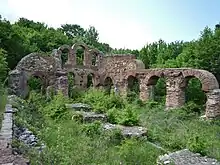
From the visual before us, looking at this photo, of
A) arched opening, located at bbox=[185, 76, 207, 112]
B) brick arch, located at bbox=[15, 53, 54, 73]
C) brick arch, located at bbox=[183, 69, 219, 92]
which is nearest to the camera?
brick arch, located at bbox=[183, 69, 219, 92]

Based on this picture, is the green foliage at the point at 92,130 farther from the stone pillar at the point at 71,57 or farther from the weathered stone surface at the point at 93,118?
the stone pillar at the point at 71,57

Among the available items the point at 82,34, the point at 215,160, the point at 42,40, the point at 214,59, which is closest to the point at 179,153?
the point at 215,160

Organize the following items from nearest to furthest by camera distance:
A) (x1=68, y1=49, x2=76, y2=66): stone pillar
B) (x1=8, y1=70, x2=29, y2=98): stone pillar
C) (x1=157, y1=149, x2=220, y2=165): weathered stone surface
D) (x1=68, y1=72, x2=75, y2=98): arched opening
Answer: (x1=157, y1=149, x2=220, y2=165): weathered stone surface < (x1=8, y1=70, x2=29, y2=98): stone pillar < (x1=68, y1=72, x2=75, y2=98): arched opening < (x1=68, y1=49, x2=76, y2=66): stone pillar

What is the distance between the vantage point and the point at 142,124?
13.8 meters

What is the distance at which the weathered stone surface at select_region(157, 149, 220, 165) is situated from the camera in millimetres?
8180

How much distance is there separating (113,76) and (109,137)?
15400mm

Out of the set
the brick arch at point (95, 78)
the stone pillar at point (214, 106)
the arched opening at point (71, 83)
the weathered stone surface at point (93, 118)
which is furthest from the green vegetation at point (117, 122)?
the brick arch at point (95, 78)

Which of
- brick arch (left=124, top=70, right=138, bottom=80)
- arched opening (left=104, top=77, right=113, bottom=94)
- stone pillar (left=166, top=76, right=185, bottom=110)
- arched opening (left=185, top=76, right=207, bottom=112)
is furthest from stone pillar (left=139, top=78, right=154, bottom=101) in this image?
arched opening (left=104, top=77, right=113, bottom=94)

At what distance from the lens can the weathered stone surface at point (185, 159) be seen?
818cm

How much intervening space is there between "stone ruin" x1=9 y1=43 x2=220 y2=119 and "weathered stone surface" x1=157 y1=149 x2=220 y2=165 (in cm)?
807

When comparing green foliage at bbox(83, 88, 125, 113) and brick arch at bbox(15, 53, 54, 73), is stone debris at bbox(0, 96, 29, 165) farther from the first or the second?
brick arch at bbox(15, 53, 54, 73)

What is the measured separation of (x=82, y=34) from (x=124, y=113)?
40199 mm

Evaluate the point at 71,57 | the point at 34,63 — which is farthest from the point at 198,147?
the point at 71,57

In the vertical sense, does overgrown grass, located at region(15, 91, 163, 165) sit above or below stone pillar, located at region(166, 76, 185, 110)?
below
